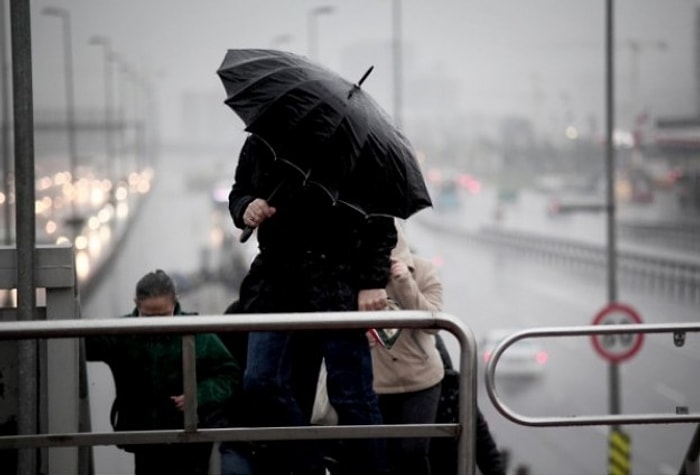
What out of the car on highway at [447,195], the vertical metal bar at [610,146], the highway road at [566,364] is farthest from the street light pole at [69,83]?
the car on highway at [447,195]

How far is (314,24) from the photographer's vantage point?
4300 centimetres

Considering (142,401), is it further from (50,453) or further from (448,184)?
(448,184)

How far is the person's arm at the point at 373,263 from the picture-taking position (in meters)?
4.32

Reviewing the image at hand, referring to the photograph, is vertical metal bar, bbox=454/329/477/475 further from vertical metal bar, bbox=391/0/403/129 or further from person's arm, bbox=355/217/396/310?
vertical metal bar, bbox=391/0/403/129

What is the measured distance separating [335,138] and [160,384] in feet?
3.54

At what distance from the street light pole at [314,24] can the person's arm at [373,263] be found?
35350mm

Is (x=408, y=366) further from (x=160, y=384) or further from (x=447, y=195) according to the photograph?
(x=447, y=195)

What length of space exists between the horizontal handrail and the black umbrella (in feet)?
2.02

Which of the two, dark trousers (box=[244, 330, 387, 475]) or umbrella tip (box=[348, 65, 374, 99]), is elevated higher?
umbrella tip (box=[348, 65, 374, 99])

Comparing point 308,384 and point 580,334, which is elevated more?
point 580,334

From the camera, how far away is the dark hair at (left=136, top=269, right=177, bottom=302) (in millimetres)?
4645

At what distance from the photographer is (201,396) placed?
13.6 feet

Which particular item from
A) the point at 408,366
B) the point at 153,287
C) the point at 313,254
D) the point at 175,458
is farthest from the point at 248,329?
the point at 408,366

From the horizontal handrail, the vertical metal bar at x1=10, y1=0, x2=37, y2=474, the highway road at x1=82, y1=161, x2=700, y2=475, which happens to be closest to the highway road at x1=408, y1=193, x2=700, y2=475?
the highway road at x1=82, y1=161, x2=700, y2=475
